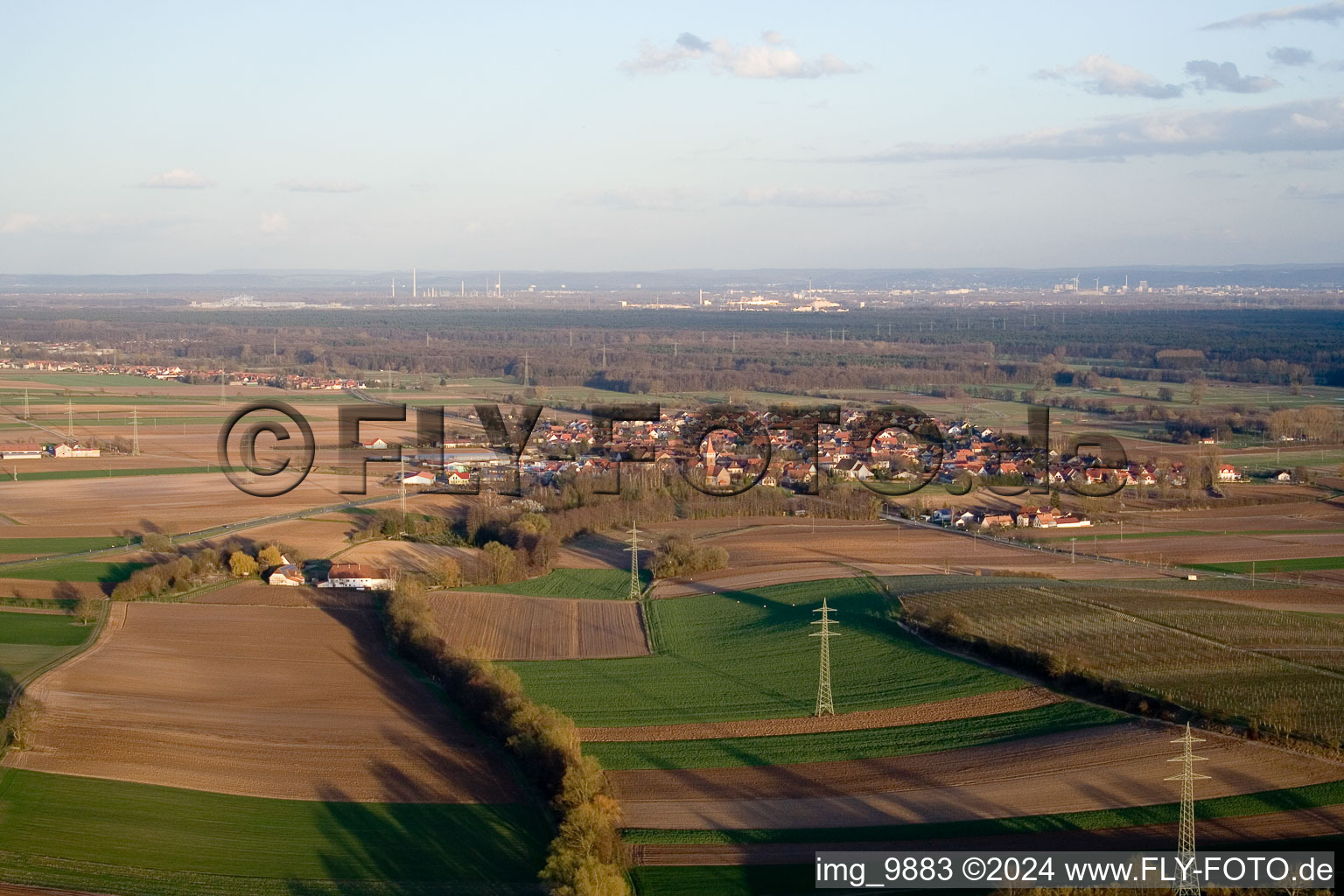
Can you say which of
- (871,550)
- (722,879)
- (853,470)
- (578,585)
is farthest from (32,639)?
(853,470)

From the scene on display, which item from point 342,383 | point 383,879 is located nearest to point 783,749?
point 383,879

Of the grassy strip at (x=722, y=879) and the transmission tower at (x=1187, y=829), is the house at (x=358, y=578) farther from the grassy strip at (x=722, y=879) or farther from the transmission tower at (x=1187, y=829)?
the transmission tower at (x=1187, y=829)

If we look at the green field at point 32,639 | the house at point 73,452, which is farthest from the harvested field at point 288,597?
the house at point 73,452

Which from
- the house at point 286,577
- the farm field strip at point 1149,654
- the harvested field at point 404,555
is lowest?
the house at point 286,577

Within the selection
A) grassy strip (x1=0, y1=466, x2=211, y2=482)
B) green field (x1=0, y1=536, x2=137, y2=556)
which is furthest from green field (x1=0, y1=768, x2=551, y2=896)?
grassy strip (x1=0, y1=466, x2=211, y2=482)

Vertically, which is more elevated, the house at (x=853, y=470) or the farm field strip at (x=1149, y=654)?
the house at (x=853, y=470)

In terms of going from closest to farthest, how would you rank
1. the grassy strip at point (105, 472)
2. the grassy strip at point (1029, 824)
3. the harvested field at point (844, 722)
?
the grassy strip at point (1029, 824) → the harvested field at point (844, 722) → the grassy strip at point (105, 472)

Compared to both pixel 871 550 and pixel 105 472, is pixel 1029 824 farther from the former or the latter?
pixel 105 472

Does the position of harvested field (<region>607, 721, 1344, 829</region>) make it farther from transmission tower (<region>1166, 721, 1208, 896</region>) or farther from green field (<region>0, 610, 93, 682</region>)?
green field (<region>0, 610, 93, 682</region>)
